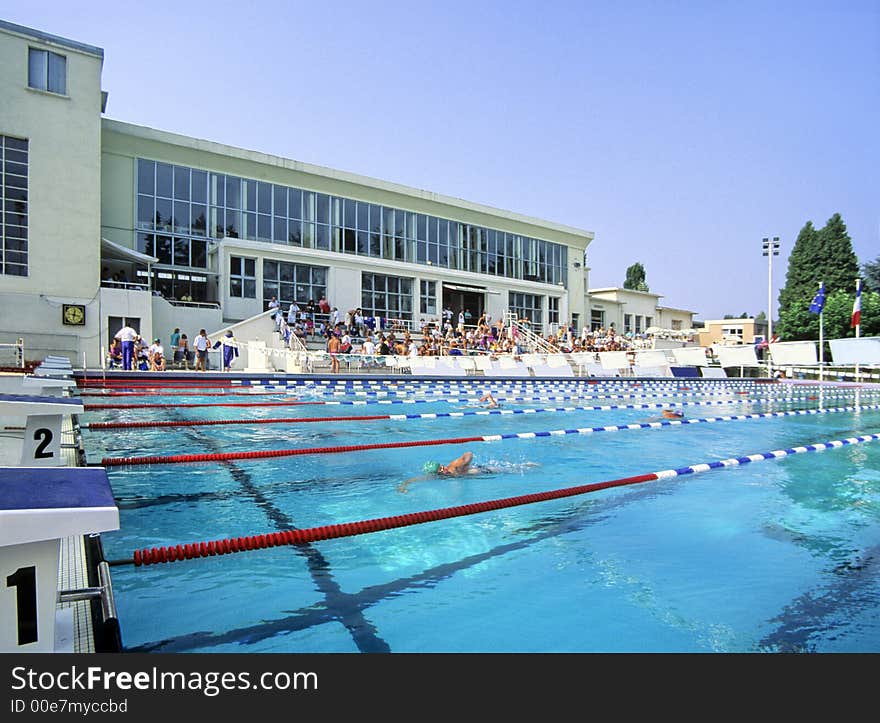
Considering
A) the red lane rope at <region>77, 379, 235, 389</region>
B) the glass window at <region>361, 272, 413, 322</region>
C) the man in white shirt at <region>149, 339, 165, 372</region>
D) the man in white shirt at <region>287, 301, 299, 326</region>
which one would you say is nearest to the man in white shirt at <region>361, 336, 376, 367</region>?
the man in white shirt at <region>287, 301, 299, 326</region>

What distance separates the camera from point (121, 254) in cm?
1817

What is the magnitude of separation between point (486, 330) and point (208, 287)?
32.7 feet

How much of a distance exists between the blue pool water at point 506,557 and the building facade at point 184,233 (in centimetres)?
1234

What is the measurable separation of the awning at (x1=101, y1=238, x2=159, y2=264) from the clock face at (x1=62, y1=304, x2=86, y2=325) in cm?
255

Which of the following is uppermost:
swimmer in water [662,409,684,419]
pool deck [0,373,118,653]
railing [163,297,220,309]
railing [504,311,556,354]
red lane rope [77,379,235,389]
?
railing [163,297,220,309]

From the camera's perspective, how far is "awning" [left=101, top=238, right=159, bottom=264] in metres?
17.8

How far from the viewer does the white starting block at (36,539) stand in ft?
4.20

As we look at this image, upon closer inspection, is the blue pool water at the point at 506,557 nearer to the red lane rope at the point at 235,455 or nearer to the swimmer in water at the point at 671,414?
the red lane rope at the point at 235,455

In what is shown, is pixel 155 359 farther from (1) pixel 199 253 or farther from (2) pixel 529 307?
(2) pixel 529 307

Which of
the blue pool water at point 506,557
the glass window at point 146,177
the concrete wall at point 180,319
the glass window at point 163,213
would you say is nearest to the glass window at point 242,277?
the concrete wall at point 180,319

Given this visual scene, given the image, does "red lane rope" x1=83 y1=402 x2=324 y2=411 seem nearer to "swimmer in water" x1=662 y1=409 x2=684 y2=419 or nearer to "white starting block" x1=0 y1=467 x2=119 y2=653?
"swimmer in water" x1=662 y1=409 x2=684 y2=419
